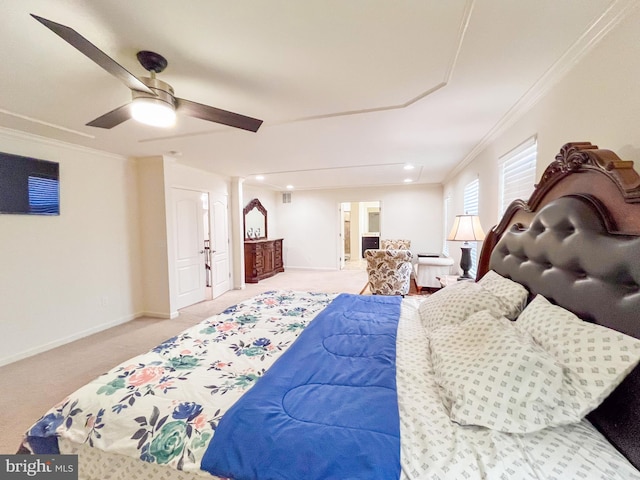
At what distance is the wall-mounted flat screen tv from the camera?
2.82 meters

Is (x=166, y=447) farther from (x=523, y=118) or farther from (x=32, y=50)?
(x=523, y=118)

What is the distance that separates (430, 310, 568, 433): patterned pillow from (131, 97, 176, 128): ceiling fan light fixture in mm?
2065

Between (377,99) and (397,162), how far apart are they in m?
2.48

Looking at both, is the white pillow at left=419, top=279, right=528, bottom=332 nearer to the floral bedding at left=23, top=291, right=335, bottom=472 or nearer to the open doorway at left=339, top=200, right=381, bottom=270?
the floral bedding at left=23, top=291, right=335, bottom=472

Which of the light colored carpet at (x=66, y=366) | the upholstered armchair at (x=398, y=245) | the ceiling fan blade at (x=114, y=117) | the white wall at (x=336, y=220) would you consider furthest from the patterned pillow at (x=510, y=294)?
the white wall at (x=336, y=220)

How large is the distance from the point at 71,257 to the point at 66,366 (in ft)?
4.38

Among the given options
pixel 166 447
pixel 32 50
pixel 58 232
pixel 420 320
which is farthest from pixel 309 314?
pixel 58 232

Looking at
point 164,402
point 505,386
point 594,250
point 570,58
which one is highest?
point 570,58

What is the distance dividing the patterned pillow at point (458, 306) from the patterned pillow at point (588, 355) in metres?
0.43

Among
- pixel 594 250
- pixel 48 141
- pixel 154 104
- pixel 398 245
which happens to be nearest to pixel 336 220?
pixel 398 245

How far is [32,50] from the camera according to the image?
5.26 feet

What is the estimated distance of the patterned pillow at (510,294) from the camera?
5.33 ft

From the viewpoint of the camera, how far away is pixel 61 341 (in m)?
3.29

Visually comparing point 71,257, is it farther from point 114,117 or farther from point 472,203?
point 472,203
